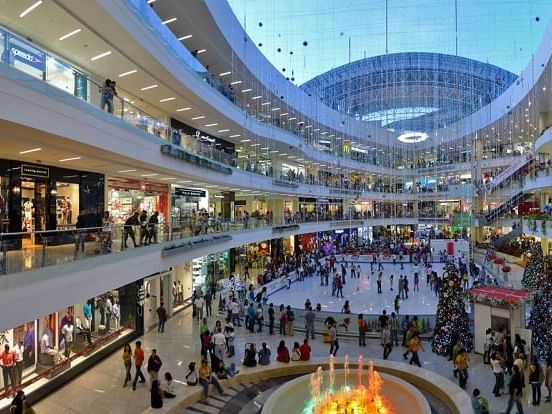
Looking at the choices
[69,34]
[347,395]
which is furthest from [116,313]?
[69,34]

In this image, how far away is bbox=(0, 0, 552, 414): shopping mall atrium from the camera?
10.5 meters

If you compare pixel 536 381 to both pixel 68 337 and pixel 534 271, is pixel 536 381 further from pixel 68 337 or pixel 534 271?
pixel 68 337

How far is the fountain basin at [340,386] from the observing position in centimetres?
1054

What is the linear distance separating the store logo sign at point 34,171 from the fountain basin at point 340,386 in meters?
10.0

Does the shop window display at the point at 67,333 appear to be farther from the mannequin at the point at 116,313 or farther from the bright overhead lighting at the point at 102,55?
the bright overhead lighting at the point at 102,55

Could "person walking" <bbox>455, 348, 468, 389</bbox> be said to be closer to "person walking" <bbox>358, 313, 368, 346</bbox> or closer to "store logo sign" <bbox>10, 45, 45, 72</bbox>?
"person walking" <bbox>358, 313, 368, 346</bbox>

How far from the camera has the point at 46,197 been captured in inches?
605

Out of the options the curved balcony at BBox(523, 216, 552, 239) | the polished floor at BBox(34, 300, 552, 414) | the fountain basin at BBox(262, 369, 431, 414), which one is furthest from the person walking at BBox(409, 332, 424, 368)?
the curved balcony at BBox(523, 216, 552, 239)

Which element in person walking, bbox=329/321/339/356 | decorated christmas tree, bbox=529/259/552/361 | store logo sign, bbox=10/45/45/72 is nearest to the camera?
store logo sign, bbox=10/45/45/72

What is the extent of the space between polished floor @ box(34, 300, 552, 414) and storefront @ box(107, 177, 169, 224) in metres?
4.88

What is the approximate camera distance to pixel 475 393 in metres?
9.91

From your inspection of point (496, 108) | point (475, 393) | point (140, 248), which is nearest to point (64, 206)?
point (140, 248)

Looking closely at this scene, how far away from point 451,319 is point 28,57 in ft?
44.7

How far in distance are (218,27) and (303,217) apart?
19.6 meters
